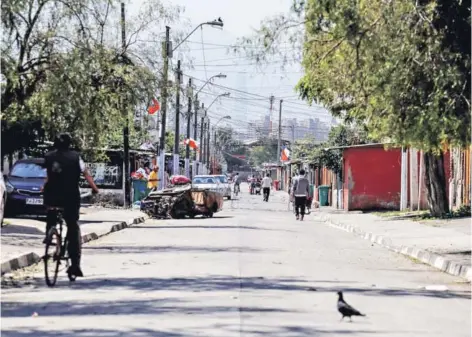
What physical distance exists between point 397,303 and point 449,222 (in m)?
18.8

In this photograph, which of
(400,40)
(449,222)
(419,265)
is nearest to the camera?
(400,40)

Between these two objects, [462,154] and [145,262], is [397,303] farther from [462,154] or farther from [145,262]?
[462,154]

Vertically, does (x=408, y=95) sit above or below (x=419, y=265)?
above

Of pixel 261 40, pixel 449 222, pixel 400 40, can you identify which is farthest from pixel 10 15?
pixel 449 222

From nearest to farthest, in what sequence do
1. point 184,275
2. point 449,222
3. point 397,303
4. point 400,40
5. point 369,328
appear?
point 369,328
point 397,303
point 184,275
point 400,40
point 449,222

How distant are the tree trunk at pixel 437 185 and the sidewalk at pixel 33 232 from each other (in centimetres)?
960

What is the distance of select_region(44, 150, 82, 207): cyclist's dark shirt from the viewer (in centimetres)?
1330

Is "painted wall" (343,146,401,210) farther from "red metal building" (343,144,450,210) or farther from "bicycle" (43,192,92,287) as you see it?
"bicycle" (43,192,92,287)

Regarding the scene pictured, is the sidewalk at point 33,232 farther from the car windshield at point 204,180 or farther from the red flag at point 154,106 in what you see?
the car windshield at point 204,180

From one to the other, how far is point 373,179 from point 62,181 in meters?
33.6

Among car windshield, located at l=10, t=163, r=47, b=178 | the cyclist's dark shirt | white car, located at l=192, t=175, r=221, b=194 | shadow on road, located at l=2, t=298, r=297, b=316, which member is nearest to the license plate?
car windshield, located at l=10, t=163, r=47, b=178

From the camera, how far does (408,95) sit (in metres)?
16.7

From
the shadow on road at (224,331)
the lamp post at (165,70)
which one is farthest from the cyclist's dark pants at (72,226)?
the lamp post at (165,70)

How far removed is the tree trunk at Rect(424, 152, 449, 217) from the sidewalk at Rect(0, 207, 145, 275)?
960 cm
